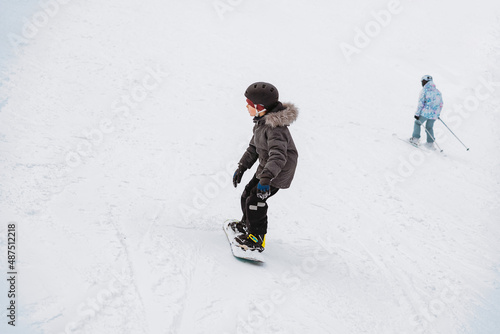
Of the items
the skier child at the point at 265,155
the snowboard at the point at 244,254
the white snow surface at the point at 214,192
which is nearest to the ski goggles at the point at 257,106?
the skier child at the point at 265,155

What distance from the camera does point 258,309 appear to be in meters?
3.14

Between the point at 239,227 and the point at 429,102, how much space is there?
6004mm

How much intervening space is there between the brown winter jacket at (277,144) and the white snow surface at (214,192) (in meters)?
0.96

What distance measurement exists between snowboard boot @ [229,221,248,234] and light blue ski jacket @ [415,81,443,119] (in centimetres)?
584

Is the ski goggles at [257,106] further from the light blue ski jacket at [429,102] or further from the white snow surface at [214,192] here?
the light blue ski jacket at [429,102]

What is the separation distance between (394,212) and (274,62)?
275 inches

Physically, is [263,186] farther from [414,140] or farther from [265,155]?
[414,140]

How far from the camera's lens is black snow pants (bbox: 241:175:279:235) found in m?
3.69

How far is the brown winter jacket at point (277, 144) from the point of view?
3342 millimetres

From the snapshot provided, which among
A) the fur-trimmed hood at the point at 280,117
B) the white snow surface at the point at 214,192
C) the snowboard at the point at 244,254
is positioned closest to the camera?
the white snow surface at the point at 214,192

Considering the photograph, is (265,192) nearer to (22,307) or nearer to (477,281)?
(22,307)

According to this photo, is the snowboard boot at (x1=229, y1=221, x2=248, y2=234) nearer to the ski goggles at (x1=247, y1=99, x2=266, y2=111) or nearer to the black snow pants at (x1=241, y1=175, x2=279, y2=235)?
the black snow pants at (x1=241, y1=175, x2=279, y2=235)

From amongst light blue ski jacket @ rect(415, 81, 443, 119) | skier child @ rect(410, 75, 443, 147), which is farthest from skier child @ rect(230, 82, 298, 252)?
light blue ski jacket @ rect(415, 81, 443, 119)

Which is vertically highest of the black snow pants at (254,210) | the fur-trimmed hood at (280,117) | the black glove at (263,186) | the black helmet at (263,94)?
the black helmet at (263,94)
